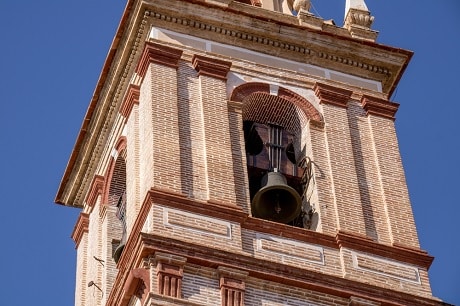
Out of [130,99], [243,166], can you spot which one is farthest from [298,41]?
[243,166]

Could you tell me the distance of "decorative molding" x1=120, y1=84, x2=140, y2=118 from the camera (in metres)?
37.8

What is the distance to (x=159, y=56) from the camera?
3738 cm

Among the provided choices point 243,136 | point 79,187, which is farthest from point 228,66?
point 79,187

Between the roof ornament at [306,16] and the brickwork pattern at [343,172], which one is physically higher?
the roof ornament at [306,16]

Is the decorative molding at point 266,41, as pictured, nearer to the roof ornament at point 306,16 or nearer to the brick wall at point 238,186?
the brick wall at point 238,186

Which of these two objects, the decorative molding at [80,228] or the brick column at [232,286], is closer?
the brick column at [232,286]

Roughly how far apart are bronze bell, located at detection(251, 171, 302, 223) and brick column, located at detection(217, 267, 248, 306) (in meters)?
2.77

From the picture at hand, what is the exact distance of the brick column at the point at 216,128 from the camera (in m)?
35.2

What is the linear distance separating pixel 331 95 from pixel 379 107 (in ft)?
3.43

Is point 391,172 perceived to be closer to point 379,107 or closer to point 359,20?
point 379,107

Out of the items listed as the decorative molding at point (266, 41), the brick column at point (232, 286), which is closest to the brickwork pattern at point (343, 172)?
the decorative molding at point (266, 41)

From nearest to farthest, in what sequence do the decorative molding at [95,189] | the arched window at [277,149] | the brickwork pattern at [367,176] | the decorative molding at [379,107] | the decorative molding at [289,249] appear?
the decorative molding at [289,249], the brickwork pattern at [367,176], the arched window at [277,149], the decorative molding at [379,107], the decorative molding at [95,189]

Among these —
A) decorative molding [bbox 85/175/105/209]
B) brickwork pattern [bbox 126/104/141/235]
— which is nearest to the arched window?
brickwork pattern [bbox 126/104/141/235]

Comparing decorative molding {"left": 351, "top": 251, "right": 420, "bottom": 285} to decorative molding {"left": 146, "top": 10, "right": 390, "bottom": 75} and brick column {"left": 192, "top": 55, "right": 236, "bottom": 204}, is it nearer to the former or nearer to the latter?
brick column {"left": 192, "top": 55, "right": 236, "bottom": 204}
